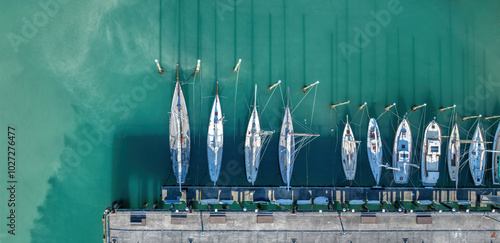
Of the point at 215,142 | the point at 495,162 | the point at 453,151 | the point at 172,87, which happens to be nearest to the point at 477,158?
the point at 495,162

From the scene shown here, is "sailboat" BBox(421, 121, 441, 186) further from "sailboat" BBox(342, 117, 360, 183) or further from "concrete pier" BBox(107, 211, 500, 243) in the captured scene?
"sailboat" BBox(342, 117, 360, 183)

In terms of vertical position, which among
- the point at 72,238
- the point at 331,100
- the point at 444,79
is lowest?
the point at 72,238

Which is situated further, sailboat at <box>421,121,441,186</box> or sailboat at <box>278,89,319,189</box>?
sailboat at <box>421,121,441,186</box>

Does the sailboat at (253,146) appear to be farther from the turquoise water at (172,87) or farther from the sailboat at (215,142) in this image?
the sailboat at (215,142)

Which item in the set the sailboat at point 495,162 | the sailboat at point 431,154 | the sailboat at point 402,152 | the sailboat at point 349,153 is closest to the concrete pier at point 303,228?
the sailboat at point 431,154

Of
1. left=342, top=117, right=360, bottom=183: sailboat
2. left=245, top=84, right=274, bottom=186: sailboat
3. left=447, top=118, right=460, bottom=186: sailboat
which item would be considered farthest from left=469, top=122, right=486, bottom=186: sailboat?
left=245, top=84, right=274, bottom=186: sailboat

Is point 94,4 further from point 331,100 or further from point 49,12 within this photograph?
point 331,100

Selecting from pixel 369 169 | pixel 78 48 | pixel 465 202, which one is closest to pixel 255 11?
pixel 78 48
